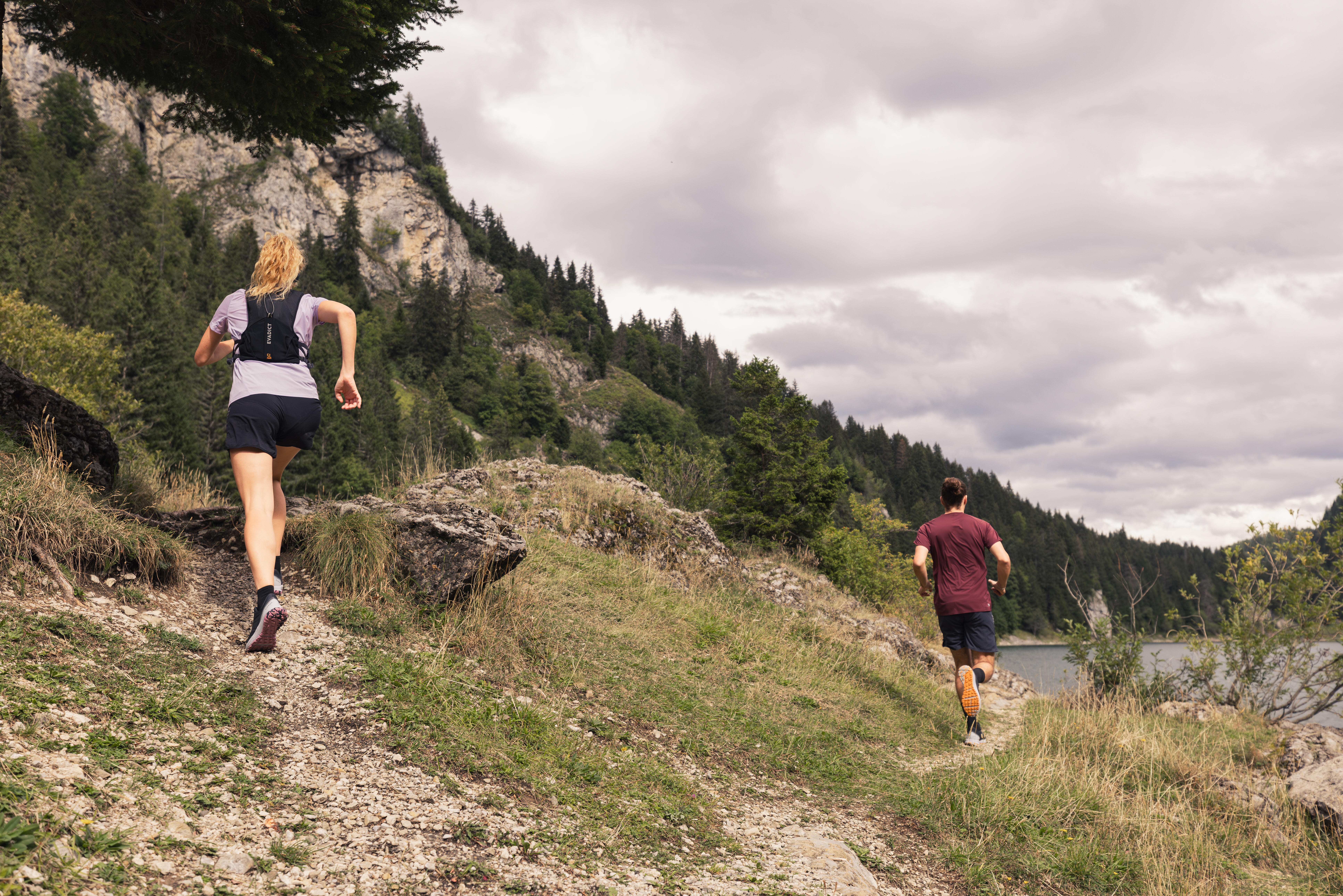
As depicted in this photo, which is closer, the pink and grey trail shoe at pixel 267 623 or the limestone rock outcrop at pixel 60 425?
the pink and grey trail shoe at pixel 267 623

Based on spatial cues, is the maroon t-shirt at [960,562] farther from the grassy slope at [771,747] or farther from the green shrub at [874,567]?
the green shrub at [874,567]

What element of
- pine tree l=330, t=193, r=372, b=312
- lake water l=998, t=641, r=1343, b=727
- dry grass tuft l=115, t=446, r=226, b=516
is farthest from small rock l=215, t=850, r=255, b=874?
pine tree l=330, t=193, r=372, b=312

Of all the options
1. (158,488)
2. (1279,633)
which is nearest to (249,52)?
(158,488)

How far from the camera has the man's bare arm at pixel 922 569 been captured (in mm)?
6738

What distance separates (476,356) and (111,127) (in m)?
67.9

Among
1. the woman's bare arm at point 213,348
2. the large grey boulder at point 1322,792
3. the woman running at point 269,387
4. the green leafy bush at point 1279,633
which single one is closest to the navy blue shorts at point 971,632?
the large grey boulder at point 1322,792

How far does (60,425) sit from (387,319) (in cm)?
13791

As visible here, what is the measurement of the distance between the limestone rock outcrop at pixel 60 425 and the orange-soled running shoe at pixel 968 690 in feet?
26.8

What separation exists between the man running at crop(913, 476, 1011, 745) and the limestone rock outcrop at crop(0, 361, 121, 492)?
7731 mm

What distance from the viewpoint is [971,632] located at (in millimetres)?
7047

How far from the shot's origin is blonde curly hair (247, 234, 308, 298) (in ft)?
14.9

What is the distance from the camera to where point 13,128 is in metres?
73.9

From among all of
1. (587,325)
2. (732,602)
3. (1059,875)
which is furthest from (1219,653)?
(587,325)

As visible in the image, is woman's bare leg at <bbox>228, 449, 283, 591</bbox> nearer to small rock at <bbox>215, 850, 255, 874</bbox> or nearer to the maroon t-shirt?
small rock at <bbox>215, 850, 255, 874</bbox>
